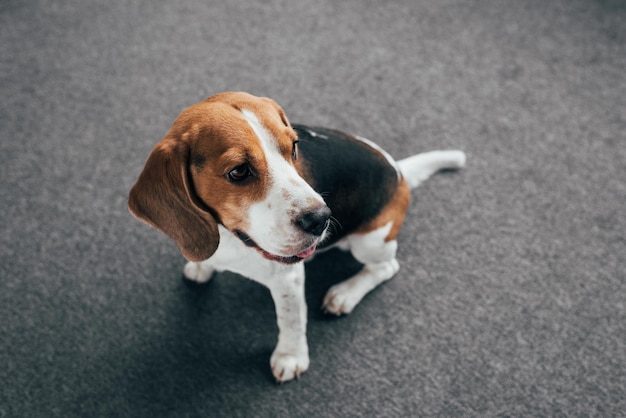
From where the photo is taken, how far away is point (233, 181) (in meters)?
1.55

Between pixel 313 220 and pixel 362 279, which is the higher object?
pixel 313 220

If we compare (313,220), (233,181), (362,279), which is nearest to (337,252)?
(362,279)

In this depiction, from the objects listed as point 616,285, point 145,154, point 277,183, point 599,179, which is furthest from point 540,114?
point 145,154

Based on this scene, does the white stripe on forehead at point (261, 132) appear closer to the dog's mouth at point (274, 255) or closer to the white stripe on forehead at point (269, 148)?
the white stripe on forehead at point (269, 148)

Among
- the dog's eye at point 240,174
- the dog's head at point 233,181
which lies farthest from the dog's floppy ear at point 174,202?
the dog's eye at point 240,174

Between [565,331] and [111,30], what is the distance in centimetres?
327

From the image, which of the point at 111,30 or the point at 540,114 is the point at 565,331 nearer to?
the point at 540,114

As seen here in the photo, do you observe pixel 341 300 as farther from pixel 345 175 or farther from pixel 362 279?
pixel 345 175

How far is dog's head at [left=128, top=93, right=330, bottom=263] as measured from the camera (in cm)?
153

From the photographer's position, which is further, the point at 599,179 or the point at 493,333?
the point at 599,179

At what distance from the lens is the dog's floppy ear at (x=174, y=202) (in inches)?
61.1

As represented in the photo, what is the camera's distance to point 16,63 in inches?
125

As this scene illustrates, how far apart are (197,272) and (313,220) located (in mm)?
1068

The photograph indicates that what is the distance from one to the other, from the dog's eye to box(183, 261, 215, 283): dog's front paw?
977 mm
